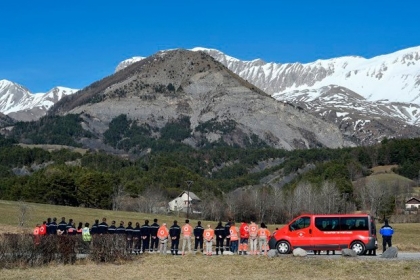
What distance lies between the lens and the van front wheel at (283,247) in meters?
36.8

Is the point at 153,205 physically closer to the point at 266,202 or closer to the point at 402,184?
the point at 266,202

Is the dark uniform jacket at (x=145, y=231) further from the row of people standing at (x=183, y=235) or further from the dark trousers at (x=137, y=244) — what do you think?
the dark trousers at (x=137, y=244)

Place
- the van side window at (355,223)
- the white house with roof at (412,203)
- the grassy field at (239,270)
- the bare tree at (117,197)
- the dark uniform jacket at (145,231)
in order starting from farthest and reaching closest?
1. the white house with roof at (412,203)
2. the bare tree at (117,197)
3. the dark uniform jacket at (145,231)
4. the van side window at (355,223)
5. the grassy field at (239,270)

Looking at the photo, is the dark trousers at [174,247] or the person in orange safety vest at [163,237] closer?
the person in orange safety vest at [163,237]

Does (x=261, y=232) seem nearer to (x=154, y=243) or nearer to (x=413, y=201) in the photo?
(x=154, y=243)

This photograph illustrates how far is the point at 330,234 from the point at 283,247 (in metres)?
2.81

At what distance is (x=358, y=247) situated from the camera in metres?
36.2

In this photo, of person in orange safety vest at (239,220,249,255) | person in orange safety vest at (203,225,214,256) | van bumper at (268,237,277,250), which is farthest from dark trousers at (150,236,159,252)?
van bumper at (268,237,277,250)

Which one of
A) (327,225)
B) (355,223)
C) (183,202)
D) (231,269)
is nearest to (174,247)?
(231,269)

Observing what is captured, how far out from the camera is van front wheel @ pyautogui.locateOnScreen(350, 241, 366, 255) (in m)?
36.2

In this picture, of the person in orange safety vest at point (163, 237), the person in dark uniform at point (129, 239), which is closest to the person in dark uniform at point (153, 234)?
the person in orange safety vest at point (163, 237)

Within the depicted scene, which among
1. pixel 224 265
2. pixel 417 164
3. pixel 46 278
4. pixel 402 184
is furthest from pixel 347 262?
pixel 417 164

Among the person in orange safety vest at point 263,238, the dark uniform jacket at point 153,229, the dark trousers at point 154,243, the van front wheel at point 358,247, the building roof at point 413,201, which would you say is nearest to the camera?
the van front wheel at point 358,247

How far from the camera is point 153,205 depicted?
137m
